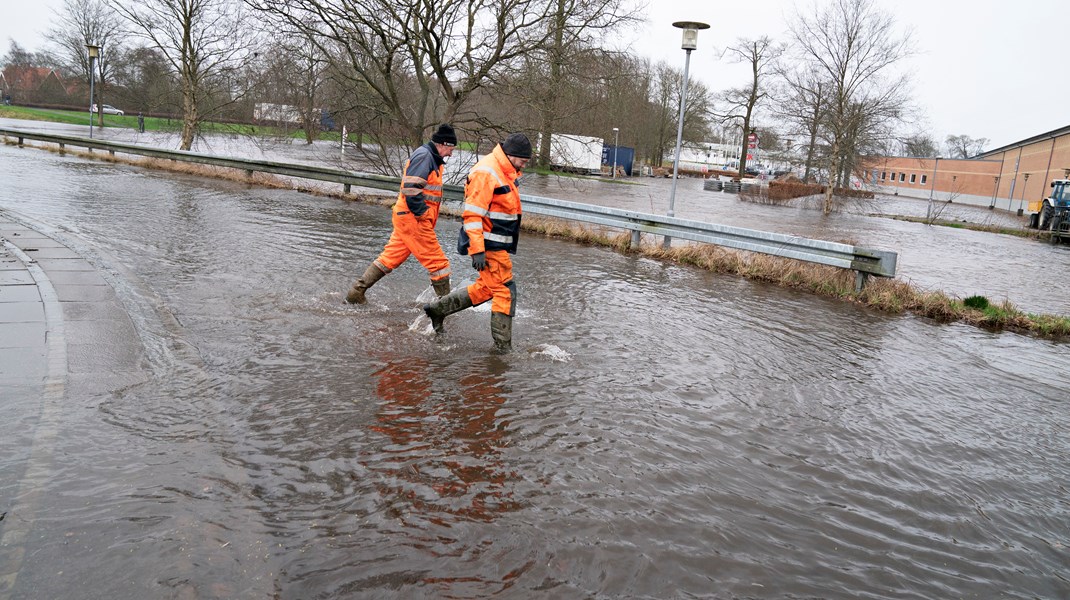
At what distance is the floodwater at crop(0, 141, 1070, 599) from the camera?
2.96 meters

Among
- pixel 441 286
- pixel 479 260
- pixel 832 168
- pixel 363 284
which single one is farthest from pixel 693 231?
pixel 832 168

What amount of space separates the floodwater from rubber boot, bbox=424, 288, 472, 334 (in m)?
0.21

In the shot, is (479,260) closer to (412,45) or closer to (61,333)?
(61,333)

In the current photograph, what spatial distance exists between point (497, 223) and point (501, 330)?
89cm

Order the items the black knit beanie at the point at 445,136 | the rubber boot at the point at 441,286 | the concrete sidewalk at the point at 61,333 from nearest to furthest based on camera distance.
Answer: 1. the concrete sidewalk at the point at 61,333
2. the black knit beanie at the point at 445,136
3. the rubber boot at the point at 441,286

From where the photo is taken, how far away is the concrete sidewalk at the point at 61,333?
4348mm

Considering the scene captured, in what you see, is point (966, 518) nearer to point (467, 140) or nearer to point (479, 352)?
point (479, 352)

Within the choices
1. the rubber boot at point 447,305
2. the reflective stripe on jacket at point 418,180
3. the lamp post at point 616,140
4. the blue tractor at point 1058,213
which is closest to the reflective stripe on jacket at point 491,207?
the rubber boot at point 447,305

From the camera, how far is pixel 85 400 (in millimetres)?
4172

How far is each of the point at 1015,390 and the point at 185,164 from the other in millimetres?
22386

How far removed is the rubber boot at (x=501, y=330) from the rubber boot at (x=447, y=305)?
0.36 m

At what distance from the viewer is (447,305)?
618 cm

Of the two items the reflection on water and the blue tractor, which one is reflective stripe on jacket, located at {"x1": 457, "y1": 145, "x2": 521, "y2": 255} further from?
the blue tractor

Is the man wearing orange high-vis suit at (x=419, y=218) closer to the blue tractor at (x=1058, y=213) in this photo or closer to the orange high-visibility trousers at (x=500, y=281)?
the orange high-visibility trousers at (x=500, y=281)
